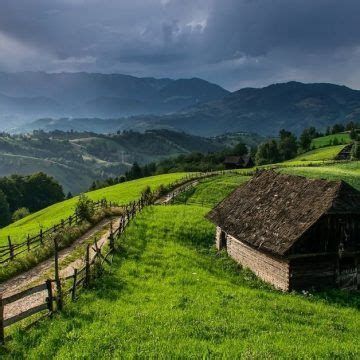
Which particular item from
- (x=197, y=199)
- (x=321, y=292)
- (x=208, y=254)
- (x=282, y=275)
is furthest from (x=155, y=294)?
(x=197, y=199)

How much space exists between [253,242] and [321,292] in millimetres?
5288

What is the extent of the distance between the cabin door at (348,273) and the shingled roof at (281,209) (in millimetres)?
3281

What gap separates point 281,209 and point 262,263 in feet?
14.2

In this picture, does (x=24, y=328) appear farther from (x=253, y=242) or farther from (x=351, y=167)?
(x=351, y=167)

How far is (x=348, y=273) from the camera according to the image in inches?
1145

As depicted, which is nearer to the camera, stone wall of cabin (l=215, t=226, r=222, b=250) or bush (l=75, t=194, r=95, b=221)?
stone wall of cabin (l=215, t=226, r=222, b=250)

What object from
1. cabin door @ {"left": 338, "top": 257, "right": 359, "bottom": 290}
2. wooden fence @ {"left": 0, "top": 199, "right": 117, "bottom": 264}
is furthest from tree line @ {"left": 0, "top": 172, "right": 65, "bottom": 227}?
cabin door @ {"left": 338, "top": 257, "right": 359, "bottom": 290}

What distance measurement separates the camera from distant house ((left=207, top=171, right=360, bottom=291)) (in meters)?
27.6

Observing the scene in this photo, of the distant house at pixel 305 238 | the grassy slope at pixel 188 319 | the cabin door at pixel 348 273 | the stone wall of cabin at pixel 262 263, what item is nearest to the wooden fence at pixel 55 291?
the grassy slope at pixel 188 319

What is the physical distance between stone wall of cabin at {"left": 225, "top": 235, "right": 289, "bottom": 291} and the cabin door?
4030 millimetres

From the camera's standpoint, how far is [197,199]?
7006cm

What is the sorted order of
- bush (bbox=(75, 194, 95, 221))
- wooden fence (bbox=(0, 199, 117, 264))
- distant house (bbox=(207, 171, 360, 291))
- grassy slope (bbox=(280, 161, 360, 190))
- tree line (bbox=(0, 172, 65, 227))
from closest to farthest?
distant house (bbox=(207, 171, 360, 291)) → wooden fence (bbox=(0, 199, 117, 264)) → bush (bbox=(75, 194, 95, 221)) → grassy slope (bbox=(280, 161, 360, 190)) → tree line (bbox=(0, 172, 65, 227))

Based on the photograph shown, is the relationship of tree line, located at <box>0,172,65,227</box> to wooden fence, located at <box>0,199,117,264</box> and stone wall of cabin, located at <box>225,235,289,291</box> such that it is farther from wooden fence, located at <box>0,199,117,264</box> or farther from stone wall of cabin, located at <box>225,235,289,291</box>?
stone wall of cabin, located at <box>225,235,289,291</box>

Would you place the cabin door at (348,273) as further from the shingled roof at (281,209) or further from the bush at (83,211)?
the bush at (83,211)
